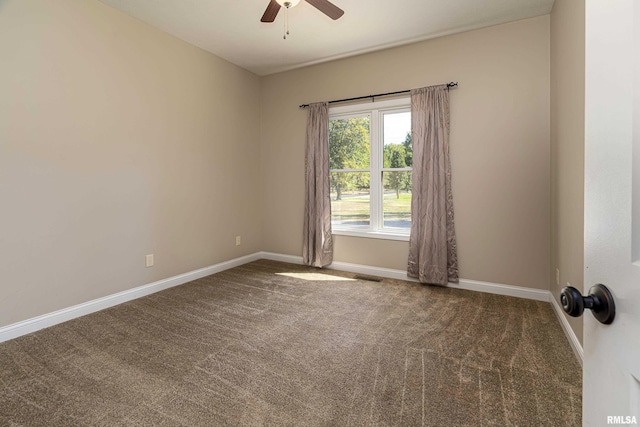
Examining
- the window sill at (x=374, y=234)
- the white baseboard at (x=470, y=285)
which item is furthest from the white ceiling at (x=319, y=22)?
the white baseboard at (x=470, y=285)

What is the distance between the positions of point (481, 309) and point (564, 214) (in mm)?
1084

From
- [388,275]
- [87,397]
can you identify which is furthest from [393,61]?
[87,397]

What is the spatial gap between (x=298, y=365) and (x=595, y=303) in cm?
177

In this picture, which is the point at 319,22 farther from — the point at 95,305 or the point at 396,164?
the point at 95,305

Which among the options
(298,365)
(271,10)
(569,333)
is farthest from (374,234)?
(271,10)

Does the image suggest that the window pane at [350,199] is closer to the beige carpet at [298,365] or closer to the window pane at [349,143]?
the window pane at [349,143]

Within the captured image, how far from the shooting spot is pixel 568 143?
2309 millimetres

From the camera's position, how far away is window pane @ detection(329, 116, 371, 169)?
407 cm

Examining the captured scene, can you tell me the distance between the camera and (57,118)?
2.58m

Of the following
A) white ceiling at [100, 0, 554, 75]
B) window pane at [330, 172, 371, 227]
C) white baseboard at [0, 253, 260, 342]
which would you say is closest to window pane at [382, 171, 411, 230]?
window pane at [330, 172, 371, 227]

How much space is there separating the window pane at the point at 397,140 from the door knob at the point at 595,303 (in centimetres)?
333

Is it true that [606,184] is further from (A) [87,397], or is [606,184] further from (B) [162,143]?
(B) [162,143]

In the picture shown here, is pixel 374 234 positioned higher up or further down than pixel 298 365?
higher up

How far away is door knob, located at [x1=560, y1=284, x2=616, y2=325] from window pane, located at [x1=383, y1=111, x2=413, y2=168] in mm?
3328
